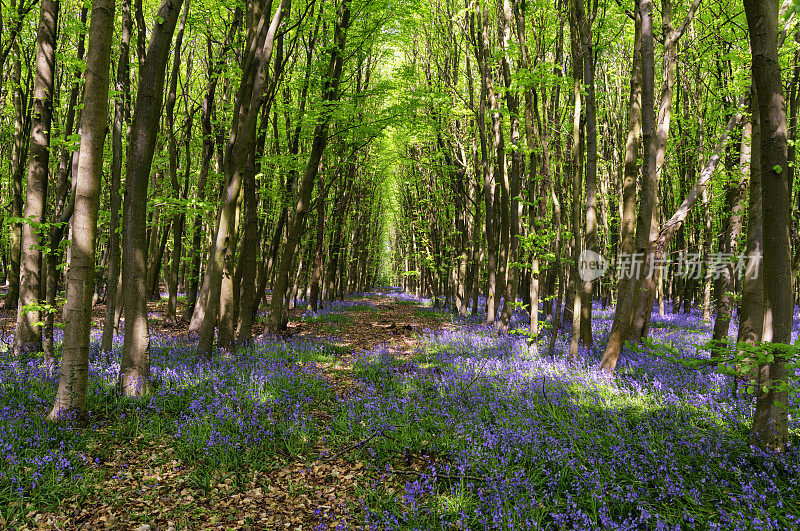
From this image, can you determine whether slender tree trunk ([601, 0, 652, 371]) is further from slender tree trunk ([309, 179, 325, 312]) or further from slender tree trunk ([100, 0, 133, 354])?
slender tree trunk ([309, 179, 325, 312])

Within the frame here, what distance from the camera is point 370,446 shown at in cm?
499

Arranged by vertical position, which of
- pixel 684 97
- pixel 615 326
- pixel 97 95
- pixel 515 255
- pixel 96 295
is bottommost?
pixel 96 295

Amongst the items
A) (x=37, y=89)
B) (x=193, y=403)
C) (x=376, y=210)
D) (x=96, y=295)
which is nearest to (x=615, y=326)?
(x=193, y=403)

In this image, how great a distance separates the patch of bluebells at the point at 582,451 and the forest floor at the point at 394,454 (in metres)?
0.02

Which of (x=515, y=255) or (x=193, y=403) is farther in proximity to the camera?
(x=515, y=255)

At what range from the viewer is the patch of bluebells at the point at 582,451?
3.43 meters

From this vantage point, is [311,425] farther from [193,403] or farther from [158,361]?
[158,361]

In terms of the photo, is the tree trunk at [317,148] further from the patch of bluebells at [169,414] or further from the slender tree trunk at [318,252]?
the slender tree trunk at [318,252]

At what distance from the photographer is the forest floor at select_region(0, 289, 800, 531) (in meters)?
3.53

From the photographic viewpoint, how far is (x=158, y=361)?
7.43m

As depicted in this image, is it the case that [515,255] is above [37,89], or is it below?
below

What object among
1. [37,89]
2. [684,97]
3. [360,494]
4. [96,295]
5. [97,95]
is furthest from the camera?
[96,295]

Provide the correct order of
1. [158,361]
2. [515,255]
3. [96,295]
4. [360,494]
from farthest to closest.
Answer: [96,295], [515,255], [158,361], [360,494]

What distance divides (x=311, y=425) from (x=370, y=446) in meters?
0.98
